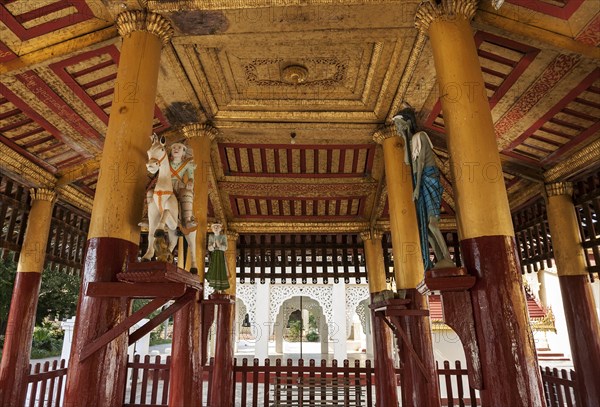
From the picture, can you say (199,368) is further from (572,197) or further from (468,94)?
(572,197)

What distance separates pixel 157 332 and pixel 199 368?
31.6 m

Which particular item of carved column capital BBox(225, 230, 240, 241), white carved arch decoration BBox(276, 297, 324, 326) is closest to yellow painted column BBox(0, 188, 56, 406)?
carved column capital BBox(225, 230, 240, 241)

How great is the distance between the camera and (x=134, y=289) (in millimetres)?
3258

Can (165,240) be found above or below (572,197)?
below

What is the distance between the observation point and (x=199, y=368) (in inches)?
233

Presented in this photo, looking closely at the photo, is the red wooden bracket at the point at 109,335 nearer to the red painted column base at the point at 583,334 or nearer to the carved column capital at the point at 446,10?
the carved column capital at the point at 446,10

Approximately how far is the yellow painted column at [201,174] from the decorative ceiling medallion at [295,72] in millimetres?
1396

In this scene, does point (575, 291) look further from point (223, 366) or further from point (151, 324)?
point (151, 324)

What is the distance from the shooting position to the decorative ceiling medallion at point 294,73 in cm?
614

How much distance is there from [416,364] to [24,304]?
23.2ft

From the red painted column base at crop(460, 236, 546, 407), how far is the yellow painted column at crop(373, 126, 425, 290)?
278 cm

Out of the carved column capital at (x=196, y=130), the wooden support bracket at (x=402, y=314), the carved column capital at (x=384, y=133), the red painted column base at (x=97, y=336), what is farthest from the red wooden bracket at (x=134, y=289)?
the carved column capital at (x=384, y=133)

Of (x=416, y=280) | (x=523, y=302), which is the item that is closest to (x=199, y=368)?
(x=416, y=280)

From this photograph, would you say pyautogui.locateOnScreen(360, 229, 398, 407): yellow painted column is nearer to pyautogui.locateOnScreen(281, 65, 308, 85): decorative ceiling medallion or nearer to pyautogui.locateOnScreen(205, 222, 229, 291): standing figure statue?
pyautogui.locateOnScreen(205, 222, 229, 291): standing figure statue
